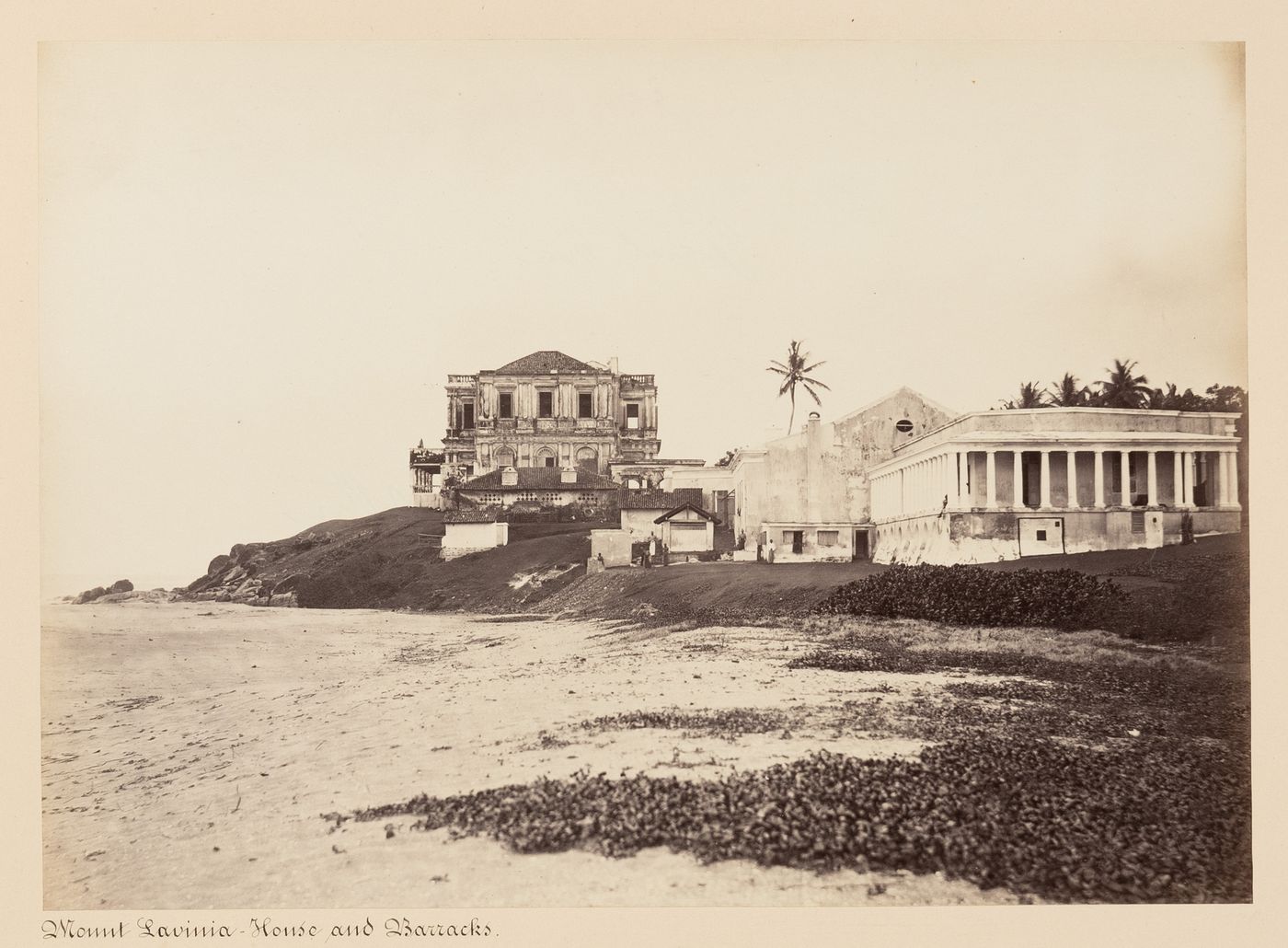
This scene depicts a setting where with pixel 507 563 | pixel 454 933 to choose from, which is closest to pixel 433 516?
pixel 507 563

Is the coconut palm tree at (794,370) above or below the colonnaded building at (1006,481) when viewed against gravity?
above

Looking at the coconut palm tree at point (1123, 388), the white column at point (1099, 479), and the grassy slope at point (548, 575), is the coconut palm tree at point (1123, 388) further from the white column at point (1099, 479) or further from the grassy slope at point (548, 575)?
the grassy slope at point (548, 575)

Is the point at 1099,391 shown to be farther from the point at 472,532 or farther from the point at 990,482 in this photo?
the point at 472,532

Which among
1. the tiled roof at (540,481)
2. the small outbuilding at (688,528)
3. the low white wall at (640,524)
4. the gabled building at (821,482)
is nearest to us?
the gabled building at (821,482)

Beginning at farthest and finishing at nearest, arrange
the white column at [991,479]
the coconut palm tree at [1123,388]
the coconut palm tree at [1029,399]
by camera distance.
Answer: the white column at [991,479] < the coconut palm tree at [1029,399] < the coconut palm tree at [1123,388]

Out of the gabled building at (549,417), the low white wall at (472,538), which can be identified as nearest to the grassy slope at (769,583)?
the low white wall at (472,538)

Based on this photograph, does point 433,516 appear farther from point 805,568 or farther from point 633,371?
point 805,568
